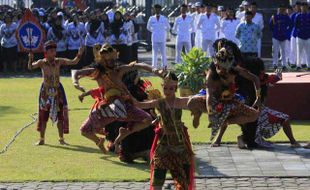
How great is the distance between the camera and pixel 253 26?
20656mm

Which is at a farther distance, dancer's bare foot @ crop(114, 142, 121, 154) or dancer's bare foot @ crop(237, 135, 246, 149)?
dancer's bare foot @ crop(237, 135, 246, 149)

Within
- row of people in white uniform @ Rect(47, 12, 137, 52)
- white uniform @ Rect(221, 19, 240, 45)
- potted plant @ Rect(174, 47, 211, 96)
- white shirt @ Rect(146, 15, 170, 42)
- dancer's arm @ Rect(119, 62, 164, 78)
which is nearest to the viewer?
dancer's arm @ Rect(119, 62, 164, 78)

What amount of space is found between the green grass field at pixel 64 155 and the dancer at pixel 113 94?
1.88 ft

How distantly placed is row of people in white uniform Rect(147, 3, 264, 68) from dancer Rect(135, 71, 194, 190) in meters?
15.4

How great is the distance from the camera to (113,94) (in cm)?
1126

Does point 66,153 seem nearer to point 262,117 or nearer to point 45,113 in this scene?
point 45,113

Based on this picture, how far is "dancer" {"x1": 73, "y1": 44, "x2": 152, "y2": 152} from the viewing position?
1116cm

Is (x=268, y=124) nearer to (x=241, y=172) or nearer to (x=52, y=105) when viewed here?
(x=241, y=172)

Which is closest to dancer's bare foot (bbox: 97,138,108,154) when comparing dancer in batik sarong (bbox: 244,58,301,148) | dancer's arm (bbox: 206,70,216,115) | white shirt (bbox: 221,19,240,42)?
dancer's arm (bbox: 206,70,216,115)

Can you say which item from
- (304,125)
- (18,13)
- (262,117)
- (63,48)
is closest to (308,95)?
(304,125)

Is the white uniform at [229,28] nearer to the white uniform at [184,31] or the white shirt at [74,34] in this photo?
the white uniform at [184,31]

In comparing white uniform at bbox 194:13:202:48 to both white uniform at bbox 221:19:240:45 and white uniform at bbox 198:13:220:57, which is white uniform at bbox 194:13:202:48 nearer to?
white uniform at bbox 198:13:220:57

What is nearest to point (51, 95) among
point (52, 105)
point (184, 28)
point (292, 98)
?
point (52, 105)

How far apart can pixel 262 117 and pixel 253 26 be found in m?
8.43
